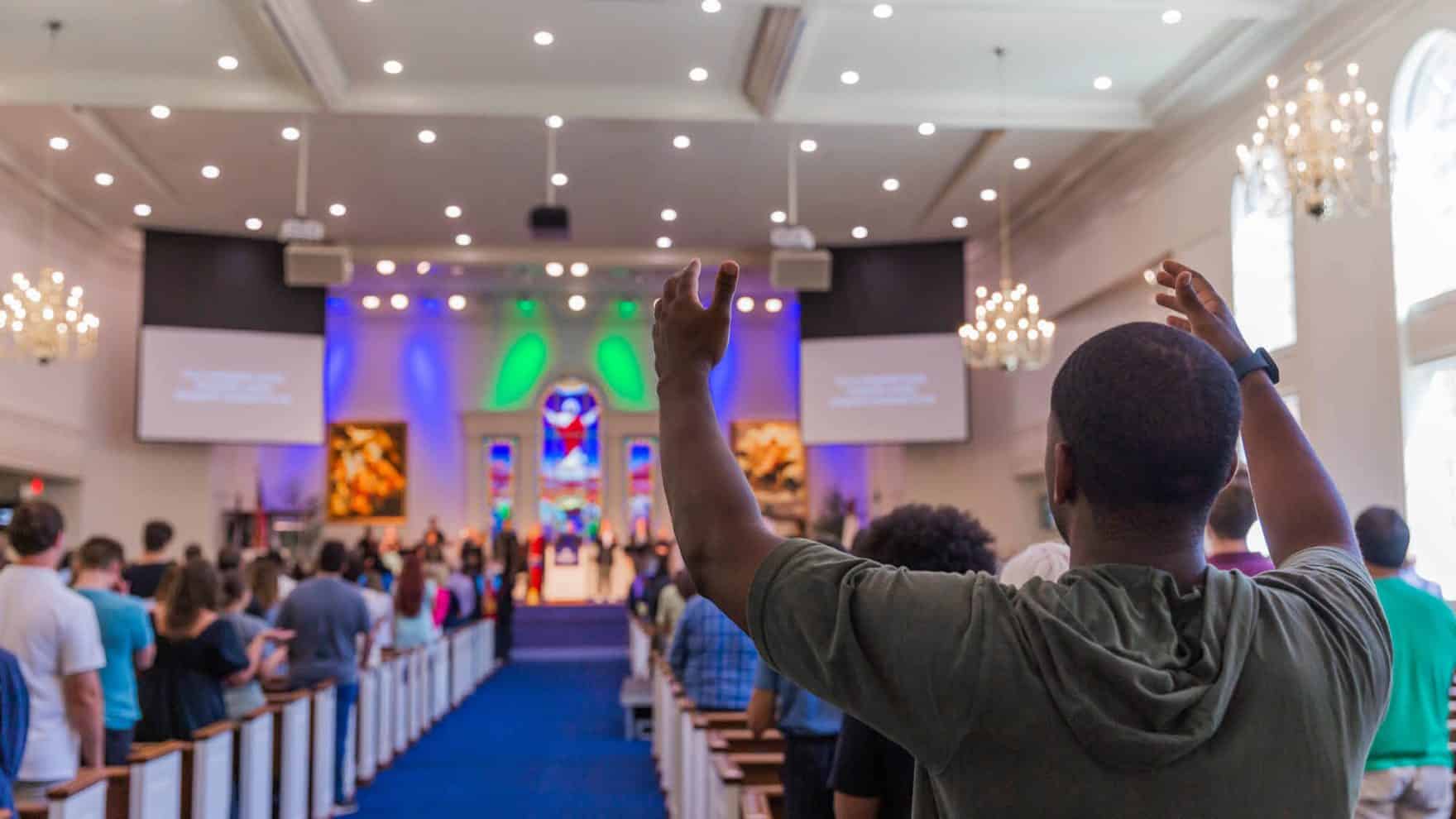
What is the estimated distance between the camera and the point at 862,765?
2.72 m

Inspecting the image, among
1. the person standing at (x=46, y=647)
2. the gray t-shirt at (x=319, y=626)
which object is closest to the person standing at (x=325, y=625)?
the gray t-shirt at (x=319, y=626)

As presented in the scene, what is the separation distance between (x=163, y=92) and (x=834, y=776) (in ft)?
37.4

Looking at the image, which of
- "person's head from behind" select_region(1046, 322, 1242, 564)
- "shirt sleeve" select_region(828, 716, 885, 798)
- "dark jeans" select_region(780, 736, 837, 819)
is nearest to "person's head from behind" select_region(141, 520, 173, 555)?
"dark jeans" select_region(780, 736, 837, 819)

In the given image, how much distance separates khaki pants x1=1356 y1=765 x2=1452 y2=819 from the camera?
341 cm

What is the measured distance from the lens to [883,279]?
18359mm

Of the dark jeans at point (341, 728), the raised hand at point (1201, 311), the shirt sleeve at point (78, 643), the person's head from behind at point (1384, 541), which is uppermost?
the raised hand at point (1201, 311)

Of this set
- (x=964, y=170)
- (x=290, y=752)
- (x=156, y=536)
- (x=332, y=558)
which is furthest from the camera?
(x=964, y=170)

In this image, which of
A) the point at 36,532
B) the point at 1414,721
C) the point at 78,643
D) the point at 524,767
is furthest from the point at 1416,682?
the point at 524,767

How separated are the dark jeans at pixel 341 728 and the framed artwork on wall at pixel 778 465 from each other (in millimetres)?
15981

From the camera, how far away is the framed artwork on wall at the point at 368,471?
953 inches

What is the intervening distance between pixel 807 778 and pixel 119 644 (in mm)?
2724

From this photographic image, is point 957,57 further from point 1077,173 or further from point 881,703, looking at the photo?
point 881,703

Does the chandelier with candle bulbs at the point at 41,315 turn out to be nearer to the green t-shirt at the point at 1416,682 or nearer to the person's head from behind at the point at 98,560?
the person's head from behind at the point at 98,560

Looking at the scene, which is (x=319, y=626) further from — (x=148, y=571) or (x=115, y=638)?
(x=115, y=638)
